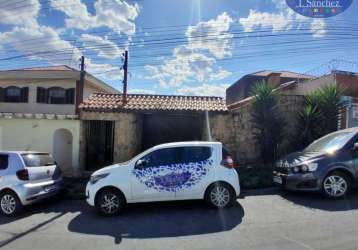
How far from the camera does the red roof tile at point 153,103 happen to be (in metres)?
12.7

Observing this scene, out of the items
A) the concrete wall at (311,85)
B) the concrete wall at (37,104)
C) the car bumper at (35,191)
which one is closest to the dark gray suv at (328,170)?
the car bumper at (35,191)

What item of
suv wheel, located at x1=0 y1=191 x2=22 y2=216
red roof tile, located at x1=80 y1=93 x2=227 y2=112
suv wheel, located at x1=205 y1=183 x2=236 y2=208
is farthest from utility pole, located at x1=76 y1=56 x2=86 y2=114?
suv wheel, located at x1=205 y1=183 x2=236 y2=208

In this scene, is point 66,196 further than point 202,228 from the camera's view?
Yes

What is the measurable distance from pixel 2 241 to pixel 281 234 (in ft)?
16.7

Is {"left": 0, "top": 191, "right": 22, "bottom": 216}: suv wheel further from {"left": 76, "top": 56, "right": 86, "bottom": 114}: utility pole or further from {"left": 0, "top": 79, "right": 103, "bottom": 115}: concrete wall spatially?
{"left": 0, "top": 79, "right": 103, "bottom": 115}: concrete wall

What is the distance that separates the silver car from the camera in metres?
7.58

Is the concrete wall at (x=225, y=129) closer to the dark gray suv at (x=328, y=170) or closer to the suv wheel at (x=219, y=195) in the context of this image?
the dark gray suv at (x=328, y=170)

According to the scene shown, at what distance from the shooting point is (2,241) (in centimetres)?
577

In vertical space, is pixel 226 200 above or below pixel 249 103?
below

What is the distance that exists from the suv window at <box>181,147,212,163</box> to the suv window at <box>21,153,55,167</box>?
155 inches

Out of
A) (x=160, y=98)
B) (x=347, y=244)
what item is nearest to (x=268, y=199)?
(x=347, y=244)

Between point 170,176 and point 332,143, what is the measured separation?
4569mm

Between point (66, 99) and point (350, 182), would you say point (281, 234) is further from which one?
point (66, 99)

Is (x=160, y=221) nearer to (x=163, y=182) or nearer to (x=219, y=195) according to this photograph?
(x=163, y=182)
